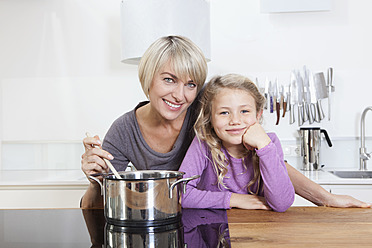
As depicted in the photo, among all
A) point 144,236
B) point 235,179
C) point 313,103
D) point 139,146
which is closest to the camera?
point 144,236

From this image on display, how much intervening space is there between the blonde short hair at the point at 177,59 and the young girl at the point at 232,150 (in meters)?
0.07

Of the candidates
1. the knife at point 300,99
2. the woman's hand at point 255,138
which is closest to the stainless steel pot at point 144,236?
the woman's hand at point 255,138

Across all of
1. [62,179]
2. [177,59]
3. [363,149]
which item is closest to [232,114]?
[177,59]

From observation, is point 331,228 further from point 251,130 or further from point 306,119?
point 306,119

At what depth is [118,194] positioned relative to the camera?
2.70 ft

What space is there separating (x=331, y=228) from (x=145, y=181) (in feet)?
1.20

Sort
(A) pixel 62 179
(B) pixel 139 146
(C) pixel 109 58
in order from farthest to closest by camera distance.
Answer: (C) pixel 109 58 < (A) pixel 62 179 < (B) pixel 139 146

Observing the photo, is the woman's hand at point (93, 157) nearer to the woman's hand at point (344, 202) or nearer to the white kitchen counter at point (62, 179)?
the woman's hand at point (344, 202)

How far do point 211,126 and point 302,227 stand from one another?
517mm

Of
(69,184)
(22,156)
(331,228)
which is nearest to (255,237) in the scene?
(331,228)

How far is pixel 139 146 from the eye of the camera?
147cm

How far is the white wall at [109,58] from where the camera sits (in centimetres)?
236

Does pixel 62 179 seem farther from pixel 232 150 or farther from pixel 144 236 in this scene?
Answer: pixel 144 236

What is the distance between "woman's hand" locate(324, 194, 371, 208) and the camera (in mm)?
1054
